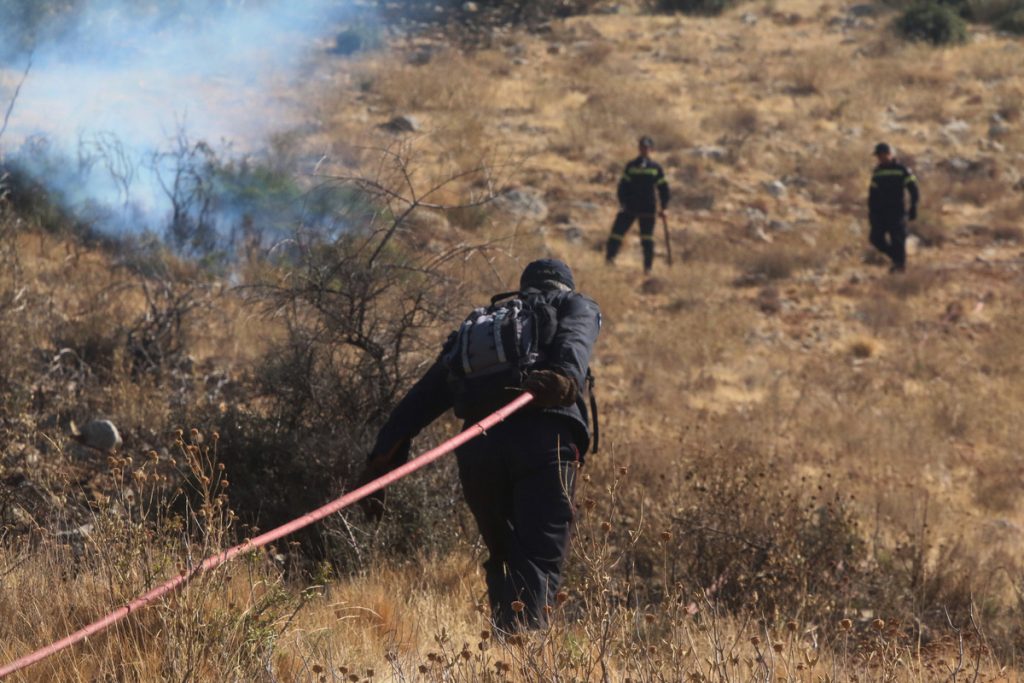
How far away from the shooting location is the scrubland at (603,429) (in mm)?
3412

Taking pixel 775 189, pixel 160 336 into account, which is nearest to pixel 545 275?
pixel 160 336

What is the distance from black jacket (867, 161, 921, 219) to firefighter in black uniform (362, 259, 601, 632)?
10.0 meters

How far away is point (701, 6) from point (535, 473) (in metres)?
23.8

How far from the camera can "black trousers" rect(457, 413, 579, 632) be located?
4.01 metres

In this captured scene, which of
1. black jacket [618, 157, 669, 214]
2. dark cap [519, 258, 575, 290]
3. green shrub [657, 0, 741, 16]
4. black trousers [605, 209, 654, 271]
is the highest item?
dark cap [519, 258, 575, 290]

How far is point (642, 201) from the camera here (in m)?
13.1

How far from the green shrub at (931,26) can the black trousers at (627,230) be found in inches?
526

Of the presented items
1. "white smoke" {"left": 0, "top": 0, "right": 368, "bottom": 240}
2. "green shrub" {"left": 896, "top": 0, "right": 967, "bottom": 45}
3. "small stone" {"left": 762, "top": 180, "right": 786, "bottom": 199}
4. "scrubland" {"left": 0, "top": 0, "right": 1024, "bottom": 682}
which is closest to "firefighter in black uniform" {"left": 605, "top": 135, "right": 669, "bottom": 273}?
"scrubland" {"left": 0, "top": 0, "right": 1024, "bottom": 682}

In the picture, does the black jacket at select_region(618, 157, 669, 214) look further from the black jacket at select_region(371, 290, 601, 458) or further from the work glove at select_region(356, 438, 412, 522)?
the work glove at select_region(356, 438, 412, 522)

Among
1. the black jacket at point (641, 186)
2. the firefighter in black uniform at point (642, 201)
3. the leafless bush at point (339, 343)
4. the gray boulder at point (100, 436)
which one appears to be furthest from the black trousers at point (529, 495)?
the black jacket at point (641, 186)

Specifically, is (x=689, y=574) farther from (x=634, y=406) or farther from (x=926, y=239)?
(x=926, y=239)

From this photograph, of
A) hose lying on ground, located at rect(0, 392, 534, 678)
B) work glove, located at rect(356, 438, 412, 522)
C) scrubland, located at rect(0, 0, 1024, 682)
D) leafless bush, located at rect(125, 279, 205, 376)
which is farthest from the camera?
leafless bush, located at rect(125, 279, 205, 376)

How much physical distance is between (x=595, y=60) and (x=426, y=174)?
10.9 meters

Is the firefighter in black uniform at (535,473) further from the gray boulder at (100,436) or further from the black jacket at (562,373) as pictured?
the gray boulder at (100,436)
